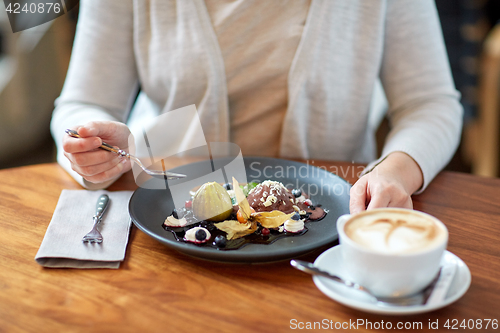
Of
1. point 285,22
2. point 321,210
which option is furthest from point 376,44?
point 321,210

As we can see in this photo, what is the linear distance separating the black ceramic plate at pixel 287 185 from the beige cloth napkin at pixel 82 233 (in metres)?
0.04

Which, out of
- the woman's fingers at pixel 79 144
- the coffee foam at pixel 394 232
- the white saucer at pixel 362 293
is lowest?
the white saucer at pixel 362 293

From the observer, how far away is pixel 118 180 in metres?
0.92

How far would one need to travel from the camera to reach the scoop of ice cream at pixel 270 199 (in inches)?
28.5

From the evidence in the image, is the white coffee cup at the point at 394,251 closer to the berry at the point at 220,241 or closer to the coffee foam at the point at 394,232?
the coffee foam at the point at 394,232

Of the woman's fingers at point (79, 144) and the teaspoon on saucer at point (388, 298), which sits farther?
the woman's fingers at point (79, 144)

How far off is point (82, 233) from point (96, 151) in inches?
7.1

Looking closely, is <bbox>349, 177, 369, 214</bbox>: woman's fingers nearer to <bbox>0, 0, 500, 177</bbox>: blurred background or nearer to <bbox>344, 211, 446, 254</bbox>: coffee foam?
<bbox>344, 211, 446, 254</bbox>: coffee foam

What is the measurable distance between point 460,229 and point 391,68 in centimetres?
58

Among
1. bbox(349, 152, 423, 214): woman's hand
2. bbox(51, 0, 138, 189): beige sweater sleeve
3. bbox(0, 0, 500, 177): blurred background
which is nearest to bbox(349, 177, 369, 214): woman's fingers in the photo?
bbox(349, 152, 423, 214): woman's hand

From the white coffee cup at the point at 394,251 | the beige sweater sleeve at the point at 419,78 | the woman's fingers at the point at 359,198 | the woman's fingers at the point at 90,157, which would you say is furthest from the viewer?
the beige sweater sleeve at the point at 419,78

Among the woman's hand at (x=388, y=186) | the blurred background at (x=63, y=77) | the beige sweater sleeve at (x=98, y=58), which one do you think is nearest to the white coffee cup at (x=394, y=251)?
the woman's hand at (x=388, y=186)

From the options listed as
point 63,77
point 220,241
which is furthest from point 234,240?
point 63,77

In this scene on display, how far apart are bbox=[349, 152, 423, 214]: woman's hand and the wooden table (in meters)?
0.11
